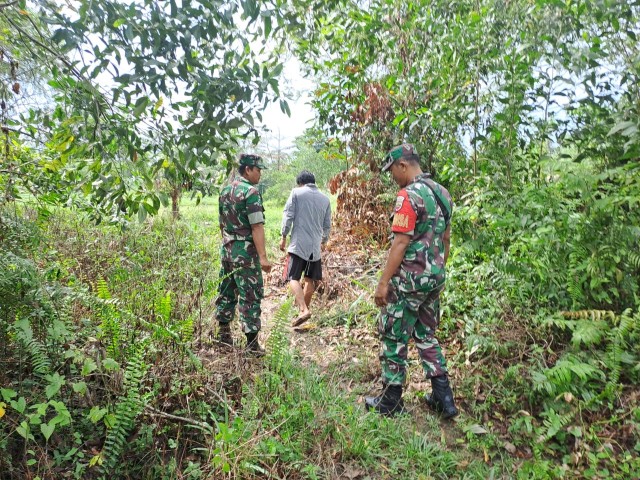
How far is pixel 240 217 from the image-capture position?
13.7ft

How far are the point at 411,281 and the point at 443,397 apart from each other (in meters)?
1.00

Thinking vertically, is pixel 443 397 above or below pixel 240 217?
below

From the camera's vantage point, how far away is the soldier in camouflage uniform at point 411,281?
10.7 ft

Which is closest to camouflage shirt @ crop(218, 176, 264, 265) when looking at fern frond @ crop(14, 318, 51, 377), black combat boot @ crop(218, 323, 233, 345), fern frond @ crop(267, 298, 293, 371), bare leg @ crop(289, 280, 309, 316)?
black combat boot @ crop(218, 323, 233, 345)

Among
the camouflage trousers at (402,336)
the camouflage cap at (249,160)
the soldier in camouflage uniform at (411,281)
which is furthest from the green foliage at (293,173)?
the camouflage trousers at (402,336)

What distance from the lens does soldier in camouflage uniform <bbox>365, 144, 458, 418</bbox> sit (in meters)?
3.25

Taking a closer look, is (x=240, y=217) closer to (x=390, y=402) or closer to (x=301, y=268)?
(x=301, y=268)

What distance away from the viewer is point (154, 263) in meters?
6.40

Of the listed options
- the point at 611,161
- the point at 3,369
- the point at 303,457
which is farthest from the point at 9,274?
the point at 611,161

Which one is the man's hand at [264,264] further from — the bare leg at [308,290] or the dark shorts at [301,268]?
the bare leg at [308,290]

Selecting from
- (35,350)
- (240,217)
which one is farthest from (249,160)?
(35,350)

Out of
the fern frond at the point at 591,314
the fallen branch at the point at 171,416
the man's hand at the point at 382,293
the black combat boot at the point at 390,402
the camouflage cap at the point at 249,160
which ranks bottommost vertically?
the fallen branch at the point at 171,416

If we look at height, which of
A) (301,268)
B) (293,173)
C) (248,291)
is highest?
(293,173)

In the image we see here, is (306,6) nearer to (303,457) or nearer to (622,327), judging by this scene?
(303,457)
